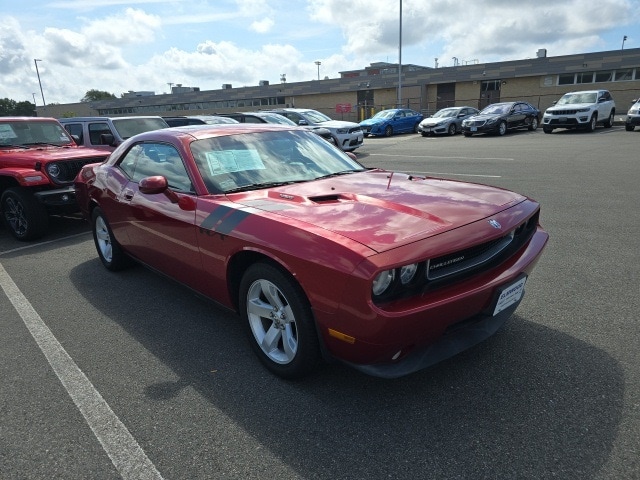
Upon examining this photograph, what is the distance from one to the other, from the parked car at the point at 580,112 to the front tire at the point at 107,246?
19663 mm

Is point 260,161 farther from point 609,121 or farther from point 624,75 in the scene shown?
point 624,75

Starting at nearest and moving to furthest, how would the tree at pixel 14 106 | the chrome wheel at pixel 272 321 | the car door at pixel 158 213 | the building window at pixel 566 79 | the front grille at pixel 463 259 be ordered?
the front grille at pixel 463 259 < the chrome wheel at pixel 272 321 < the car door at pixel 158 213 < the building window at pixel 566 79 < the tree at pixel 14 106

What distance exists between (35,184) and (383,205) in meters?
5.58

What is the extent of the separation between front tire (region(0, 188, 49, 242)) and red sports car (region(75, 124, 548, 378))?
10.1 ft

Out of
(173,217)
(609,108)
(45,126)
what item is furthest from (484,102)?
(173,217)

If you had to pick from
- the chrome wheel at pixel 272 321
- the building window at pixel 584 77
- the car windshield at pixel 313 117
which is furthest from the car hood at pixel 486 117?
the chrome wheel at pixel 272 321

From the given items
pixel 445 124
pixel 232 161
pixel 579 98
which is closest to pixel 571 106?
pixel 579 98

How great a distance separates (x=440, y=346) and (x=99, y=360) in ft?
7.64

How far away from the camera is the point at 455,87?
38.8 meters

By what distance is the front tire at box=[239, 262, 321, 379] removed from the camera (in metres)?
2.52

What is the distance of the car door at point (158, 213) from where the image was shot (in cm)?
336

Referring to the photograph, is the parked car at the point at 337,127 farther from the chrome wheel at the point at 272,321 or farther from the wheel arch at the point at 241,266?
the chrome wheel at the point at 272,321

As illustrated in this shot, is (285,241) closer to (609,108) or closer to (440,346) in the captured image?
(440,346)

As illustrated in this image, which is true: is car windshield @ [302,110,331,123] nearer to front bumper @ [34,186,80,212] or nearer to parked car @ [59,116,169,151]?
parked car @ [59,116,169,151]
